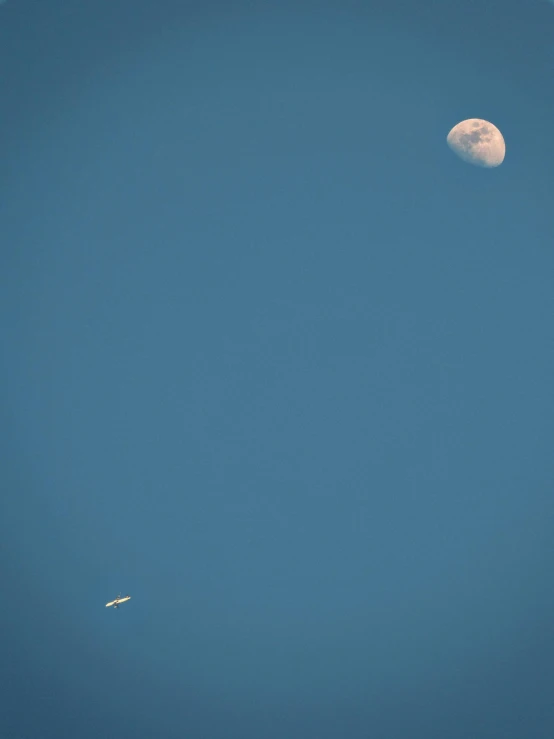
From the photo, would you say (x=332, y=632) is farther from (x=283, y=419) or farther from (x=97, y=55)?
(x=97, y=55)

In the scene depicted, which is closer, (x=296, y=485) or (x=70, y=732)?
(x=70, y=732)

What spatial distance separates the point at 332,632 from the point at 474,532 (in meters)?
5.34

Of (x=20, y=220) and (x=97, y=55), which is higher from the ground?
(x=97, y=55)

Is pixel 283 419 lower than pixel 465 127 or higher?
lower

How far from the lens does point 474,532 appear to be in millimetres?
21359

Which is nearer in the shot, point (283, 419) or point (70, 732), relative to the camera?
point (70, 732)

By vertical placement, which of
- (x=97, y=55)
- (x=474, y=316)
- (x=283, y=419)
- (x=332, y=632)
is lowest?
(x=332, y=632)

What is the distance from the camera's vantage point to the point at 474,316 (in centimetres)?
2131

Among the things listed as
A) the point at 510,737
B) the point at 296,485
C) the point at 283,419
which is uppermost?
the point at 283,419

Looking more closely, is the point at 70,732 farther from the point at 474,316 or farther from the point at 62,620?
the point at 474,316

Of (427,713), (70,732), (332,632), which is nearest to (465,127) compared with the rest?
(332,632)

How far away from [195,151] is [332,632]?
1536 cm

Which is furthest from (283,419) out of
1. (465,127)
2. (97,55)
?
(97,55)

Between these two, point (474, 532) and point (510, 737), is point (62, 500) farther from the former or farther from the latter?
point (510, 737)
